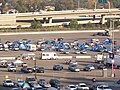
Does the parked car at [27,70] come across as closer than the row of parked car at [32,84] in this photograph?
No

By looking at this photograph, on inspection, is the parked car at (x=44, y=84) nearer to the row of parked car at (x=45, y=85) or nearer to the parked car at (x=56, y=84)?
the row of parked car at (x=45, y=85)

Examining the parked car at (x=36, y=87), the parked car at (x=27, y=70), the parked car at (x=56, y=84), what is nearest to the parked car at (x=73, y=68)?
the parked car at (x=27, y=70)

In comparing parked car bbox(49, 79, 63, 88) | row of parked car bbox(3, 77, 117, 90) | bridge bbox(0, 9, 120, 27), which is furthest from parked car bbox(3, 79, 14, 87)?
bridge bbox(0, 9, 120, 27)

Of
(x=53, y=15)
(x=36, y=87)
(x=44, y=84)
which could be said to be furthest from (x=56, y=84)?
(x=53, y=15)

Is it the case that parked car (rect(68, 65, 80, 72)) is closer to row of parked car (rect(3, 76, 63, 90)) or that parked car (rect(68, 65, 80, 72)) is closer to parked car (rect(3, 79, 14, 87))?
row of parked car (rect(3, 76, 63, 90))

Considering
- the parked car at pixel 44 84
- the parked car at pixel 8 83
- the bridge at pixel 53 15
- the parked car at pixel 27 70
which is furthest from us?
the bridge at pixel 53 15

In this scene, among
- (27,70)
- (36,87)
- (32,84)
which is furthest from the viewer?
(27,70)

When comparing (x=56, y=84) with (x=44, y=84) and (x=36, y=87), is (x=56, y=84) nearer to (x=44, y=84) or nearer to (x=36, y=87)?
(x=44, y=84)

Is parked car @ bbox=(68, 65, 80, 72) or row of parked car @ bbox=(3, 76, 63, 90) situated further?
parked car @ bbox=(68, 65, 80, 72)

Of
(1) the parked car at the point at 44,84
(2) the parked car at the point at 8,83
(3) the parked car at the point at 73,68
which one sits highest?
(1) the parked car at the point at 44,84

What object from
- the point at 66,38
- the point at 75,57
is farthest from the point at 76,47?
the point at 66,38

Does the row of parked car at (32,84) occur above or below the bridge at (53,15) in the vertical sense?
above
